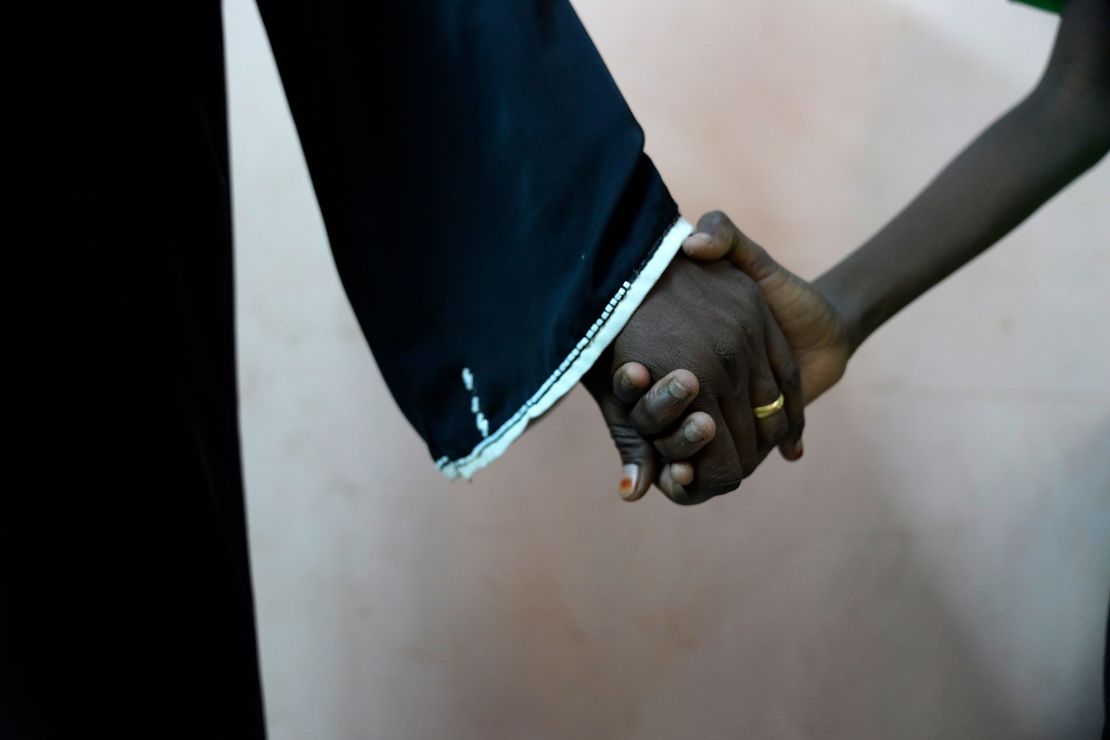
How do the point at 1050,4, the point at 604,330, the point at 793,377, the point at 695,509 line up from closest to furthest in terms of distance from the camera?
1. the point at 604,330
2. the point at 793,377
3. the point at 1050,4
4. the point at 695,509

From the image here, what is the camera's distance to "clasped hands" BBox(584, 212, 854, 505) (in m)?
0.46

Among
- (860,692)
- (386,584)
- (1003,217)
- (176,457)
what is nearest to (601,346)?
(176,457)

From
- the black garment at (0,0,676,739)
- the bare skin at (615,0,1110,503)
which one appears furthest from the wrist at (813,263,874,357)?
the black garment at (0,0,676,739)

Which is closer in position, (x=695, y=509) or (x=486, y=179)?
(x=486, y=179)

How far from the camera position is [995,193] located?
629 mm

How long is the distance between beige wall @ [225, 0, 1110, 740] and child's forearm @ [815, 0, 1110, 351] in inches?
8.2

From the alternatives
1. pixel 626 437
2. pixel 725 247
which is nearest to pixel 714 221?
pixel 725 247

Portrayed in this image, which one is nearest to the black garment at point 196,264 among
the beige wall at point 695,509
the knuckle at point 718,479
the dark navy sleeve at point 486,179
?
the dark navy sleeve at point 486,179

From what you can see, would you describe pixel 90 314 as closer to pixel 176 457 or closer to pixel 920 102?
pixel 176 457

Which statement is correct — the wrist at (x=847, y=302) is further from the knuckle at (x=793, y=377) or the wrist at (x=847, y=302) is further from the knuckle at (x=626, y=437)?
the knuckle at (x=626, y=437)

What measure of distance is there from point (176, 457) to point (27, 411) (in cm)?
7

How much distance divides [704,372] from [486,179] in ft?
0.50

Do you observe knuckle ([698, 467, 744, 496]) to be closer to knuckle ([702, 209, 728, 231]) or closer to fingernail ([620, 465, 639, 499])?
fingernail ([620, 465, 639, 499])

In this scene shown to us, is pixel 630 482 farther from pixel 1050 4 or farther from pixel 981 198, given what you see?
pixel 1050 4
